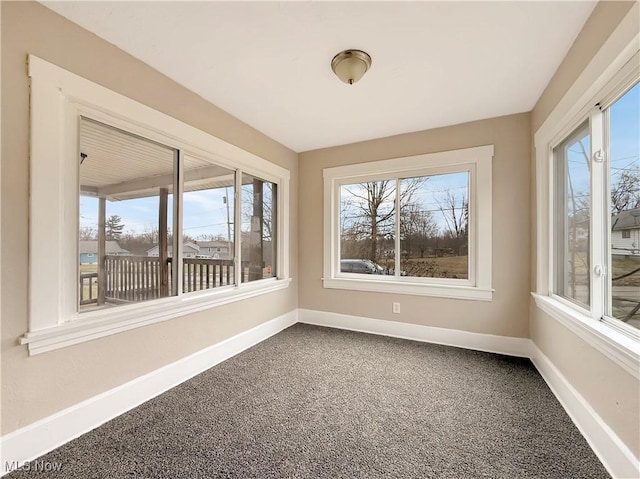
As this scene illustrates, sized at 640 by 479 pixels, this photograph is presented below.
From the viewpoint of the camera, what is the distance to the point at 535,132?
2.56 m

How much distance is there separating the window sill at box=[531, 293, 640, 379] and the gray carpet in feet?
1.89

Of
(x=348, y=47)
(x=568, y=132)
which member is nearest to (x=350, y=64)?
(x=348, y=47)

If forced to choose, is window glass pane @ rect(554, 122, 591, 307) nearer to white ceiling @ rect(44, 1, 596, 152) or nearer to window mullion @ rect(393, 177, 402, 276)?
white ceiling @ rect(44, 1, 596, 152)

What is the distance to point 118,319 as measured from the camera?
1.83 m

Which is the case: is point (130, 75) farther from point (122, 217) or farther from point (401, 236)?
point (401, 236)

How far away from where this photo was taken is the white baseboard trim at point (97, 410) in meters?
1.41

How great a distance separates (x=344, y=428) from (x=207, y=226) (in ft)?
6.58

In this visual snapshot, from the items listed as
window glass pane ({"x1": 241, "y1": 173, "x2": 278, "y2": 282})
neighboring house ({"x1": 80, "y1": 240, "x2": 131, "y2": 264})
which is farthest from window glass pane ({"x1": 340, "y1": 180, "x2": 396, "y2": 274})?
neighboring house ({"x1": 80, "y1": 240, "x2": 131, "y2": 264})

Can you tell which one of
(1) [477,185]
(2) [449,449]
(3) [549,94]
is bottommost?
(2) [449,449]

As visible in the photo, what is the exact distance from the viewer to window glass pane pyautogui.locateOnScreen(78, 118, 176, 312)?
178cm

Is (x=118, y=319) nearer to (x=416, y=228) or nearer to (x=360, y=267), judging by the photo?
(x=360, y=267)

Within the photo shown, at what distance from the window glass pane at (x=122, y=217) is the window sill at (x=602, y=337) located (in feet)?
9.17

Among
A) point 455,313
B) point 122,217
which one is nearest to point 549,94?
point 455,313

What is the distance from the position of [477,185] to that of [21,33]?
3.55 metres
